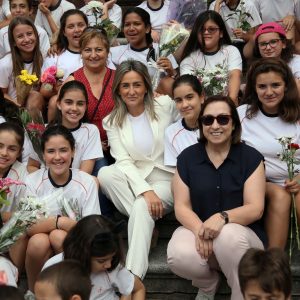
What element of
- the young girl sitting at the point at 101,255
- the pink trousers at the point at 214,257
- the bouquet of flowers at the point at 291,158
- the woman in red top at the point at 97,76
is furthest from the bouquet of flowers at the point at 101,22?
the young girl sitting at the point at 101,255

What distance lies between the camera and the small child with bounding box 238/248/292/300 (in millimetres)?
3494

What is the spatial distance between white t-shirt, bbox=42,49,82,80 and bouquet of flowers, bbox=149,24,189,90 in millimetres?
731

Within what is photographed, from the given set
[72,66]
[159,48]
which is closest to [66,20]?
[72,66]

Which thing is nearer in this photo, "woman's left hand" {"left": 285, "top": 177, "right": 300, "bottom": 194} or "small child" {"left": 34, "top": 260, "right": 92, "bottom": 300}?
"small child" {"left": 34, "top": 260, "right": 92, "bottom": 300}

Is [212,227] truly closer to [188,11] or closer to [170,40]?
[170,40]

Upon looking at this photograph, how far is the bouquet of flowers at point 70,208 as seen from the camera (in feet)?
15.9

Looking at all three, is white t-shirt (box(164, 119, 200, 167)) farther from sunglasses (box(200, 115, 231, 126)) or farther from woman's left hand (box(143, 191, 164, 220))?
sunglasses (box(200, 115, 231, 126))

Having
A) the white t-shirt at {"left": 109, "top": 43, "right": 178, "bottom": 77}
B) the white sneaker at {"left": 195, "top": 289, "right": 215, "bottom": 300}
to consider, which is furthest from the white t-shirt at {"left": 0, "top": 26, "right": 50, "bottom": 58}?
the white sneaker at {"left": 195, "top": 289, "right": 215, "bottom": 300}

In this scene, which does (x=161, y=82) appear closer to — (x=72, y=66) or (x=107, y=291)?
(x=72, y=66)

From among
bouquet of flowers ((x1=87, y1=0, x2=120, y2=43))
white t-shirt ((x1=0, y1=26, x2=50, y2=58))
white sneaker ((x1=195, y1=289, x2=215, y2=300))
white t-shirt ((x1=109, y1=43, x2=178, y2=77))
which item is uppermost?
bouquet of flowers ((x1=87, y1=0, x2=120, y2=43))

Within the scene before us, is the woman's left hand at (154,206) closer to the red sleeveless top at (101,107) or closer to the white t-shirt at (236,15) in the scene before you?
the red sleeveless top at (101,107)

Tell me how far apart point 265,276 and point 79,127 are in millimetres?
2439

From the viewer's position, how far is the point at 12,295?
3143 mm

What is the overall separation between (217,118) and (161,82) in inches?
67.9
